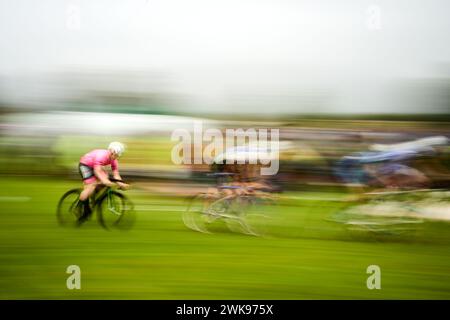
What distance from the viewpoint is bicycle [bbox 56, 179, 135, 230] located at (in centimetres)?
352

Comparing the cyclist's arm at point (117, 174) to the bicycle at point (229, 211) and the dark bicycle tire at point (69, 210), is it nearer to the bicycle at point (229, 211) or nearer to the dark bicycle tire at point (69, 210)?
the dark bicycle tire at point (69, 210)

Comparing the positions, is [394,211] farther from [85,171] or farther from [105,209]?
[85,171]

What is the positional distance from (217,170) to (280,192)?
Result: 426 mm

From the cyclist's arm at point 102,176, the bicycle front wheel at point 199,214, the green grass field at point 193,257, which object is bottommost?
the green grass field at point 193,257

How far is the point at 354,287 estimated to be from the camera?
350 centimetres

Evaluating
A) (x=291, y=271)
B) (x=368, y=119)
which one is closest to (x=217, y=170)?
(x=291, y=271)

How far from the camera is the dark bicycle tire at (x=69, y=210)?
11.5 ft

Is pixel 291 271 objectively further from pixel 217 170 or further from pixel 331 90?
pixel 331 90

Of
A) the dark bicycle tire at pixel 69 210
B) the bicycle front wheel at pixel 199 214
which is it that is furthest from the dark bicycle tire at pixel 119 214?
the bicycle front wheel at pixel 199 214

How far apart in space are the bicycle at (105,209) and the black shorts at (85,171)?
0.29ft

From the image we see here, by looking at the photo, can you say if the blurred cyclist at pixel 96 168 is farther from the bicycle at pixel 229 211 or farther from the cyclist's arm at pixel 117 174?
the bicycle at pixel 229 211

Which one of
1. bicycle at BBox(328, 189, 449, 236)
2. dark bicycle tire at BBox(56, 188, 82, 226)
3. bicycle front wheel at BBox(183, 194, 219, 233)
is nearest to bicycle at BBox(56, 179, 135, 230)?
dark bicycle tire at BBox(56, 188, 82, 226)

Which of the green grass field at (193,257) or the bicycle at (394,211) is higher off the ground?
the bicycle at (394,211)

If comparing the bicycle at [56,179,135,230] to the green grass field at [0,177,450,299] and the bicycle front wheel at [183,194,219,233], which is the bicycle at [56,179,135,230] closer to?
the green grass field at [0,177,450,299]
